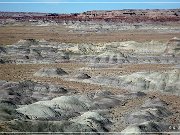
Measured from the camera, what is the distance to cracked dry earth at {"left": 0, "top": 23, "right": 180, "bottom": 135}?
20.2 m

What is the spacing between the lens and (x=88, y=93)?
29.0m

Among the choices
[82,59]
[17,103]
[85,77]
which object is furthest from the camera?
[82,59]

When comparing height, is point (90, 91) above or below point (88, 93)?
below

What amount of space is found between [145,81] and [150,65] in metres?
13.9

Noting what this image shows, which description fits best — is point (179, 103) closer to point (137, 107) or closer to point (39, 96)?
point (137, 107)

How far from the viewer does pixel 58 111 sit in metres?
23.1

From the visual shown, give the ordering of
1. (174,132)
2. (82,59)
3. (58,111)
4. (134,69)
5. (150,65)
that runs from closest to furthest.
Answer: (174,132)
(58,111)
(134,69)
(150,65)
(82,59)

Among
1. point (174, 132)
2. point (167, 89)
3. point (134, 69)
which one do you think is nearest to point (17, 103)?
point (174, 132)

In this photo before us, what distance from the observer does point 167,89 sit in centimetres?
3170

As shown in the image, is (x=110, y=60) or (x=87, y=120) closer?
(x=87, y=120)

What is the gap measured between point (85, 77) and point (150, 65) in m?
11.9

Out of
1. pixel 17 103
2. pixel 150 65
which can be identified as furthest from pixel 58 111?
pixel 150 65

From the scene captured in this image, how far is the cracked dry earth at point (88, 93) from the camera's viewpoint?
2025 cm

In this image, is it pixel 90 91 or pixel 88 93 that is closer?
pixel 88 93
